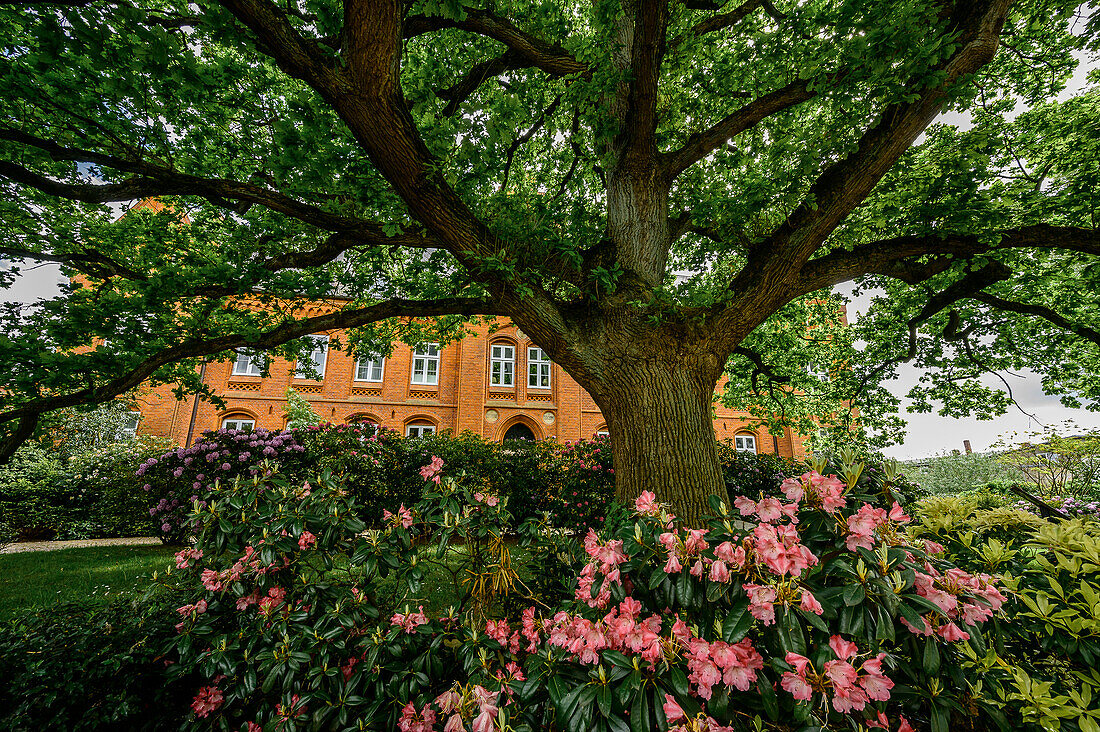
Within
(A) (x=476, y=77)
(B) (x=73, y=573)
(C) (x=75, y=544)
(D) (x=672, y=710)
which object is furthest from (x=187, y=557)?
(C) (x=75, y=544)

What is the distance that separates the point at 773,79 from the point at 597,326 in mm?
3003

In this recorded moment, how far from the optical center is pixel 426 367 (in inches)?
755

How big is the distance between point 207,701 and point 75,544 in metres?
10.7

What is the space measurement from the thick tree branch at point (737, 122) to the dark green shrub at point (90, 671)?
592cm

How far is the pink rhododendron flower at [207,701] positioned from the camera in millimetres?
2396

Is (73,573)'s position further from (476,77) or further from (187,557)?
(476,77)

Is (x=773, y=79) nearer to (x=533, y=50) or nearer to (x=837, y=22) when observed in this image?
(x=837, y=22)

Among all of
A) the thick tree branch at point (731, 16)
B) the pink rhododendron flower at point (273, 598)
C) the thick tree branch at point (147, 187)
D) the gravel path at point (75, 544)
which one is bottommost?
the gravel path at point (75, 544)

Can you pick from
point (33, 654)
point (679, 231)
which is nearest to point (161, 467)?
point (33, 654)

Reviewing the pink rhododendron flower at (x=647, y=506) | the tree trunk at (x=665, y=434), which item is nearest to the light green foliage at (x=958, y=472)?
the tree trunk at (x=665, y=434)

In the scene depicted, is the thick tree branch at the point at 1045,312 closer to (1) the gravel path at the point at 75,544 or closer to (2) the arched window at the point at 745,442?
(1) the gravel path at the point at 75,544

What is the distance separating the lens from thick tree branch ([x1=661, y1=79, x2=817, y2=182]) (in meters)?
4.18

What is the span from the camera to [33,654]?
2.31 m

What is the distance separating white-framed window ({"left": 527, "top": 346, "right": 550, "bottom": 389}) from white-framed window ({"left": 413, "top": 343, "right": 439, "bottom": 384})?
4.37 m
